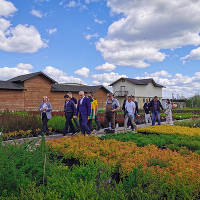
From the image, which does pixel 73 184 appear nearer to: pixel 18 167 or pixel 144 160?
pixel 18 167

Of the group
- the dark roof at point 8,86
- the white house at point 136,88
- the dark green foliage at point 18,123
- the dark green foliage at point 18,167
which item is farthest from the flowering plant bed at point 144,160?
the white house at point 136,88

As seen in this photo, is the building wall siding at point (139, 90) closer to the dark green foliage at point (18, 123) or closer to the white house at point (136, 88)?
the white house at point (136, 88)

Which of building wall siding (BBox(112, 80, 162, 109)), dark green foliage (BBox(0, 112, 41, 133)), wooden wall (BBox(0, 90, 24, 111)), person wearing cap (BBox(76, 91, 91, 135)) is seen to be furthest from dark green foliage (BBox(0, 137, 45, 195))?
building wall siding (BBox(112, 80, 162, 109))

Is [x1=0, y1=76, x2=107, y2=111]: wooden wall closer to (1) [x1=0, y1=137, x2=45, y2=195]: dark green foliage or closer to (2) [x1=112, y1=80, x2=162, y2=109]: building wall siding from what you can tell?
(2) [x1=112, y1=80, x2=162, y2=109]: building wall siding

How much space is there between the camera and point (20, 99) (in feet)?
99.0

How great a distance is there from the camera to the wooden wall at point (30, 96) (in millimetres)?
28800

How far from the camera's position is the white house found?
50.0 m

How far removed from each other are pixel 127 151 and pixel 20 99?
28.1 m

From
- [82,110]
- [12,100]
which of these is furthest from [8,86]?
[82,110]

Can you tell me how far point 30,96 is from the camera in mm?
31219

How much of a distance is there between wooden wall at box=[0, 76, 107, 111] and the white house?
1995cm

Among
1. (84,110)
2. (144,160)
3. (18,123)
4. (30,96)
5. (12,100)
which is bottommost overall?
(144,160)

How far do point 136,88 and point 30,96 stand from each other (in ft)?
87.7

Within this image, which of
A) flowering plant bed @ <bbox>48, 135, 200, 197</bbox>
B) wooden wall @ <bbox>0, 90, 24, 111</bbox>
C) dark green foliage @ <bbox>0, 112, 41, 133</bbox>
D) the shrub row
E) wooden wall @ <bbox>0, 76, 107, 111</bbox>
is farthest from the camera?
wooden wall @ <bbox>0, 76, 107, 111</bbox>
